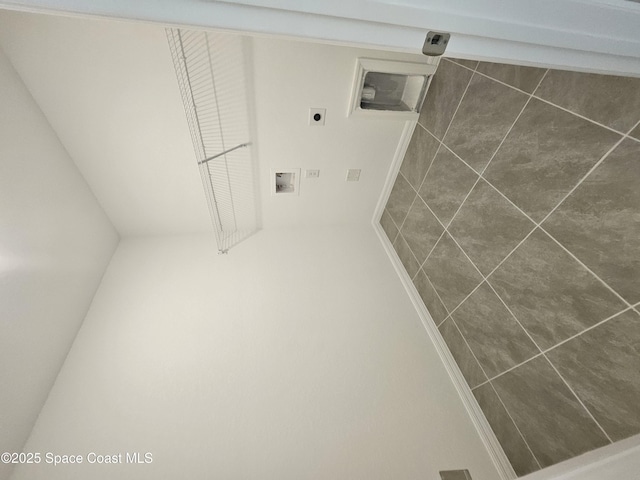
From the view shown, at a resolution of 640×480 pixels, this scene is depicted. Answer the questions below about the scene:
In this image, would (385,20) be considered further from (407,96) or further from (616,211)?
(407,96)

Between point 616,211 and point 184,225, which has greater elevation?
point 184,225

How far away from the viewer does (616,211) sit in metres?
0.79

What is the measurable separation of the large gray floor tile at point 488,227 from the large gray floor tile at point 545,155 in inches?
2.0

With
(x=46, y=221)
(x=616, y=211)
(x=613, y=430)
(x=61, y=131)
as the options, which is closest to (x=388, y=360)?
(x=613, y=430)

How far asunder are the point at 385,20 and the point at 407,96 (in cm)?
145

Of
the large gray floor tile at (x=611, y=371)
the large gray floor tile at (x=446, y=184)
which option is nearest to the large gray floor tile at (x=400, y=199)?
the large gray floor tile at (x=446, y=184)

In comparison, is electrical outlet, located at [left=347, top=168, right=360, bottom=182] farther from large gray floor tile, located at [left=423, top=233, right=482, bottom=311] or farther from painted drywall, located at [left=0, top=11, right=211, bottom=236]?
painted drywall, located at [left=0, top=11, right=211, bottom=236]

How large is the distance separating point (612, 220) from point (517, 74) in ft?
2.10

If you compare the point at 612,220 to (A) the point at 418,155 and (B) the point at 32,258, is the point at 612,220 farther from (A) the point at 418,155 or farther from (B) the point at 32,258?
(B) the point at 32,258

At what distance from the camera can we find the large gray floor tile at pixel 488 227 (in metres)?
1.10

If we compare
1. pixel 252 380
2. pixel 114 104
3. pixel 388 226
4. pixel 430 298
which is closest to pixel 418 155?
pixel 388 226

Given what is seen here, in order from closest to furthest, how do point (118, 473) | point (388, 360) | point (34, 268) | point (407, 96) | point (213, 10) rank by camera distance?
1. point (213, 10)
2. point (118, 473)
3. point (34, 268)
4. point (388, 360)
5. point (407, 96)

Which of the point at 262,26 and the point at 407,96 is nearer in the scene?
the point at 262,26

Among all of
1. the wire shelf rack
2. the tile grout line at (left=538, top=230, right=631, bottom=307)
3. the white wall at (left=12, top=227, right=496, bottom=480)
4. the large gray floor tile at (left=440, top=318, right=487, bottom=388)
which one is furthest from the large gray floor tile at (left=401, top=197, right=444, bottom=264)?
the wire shelf rack
